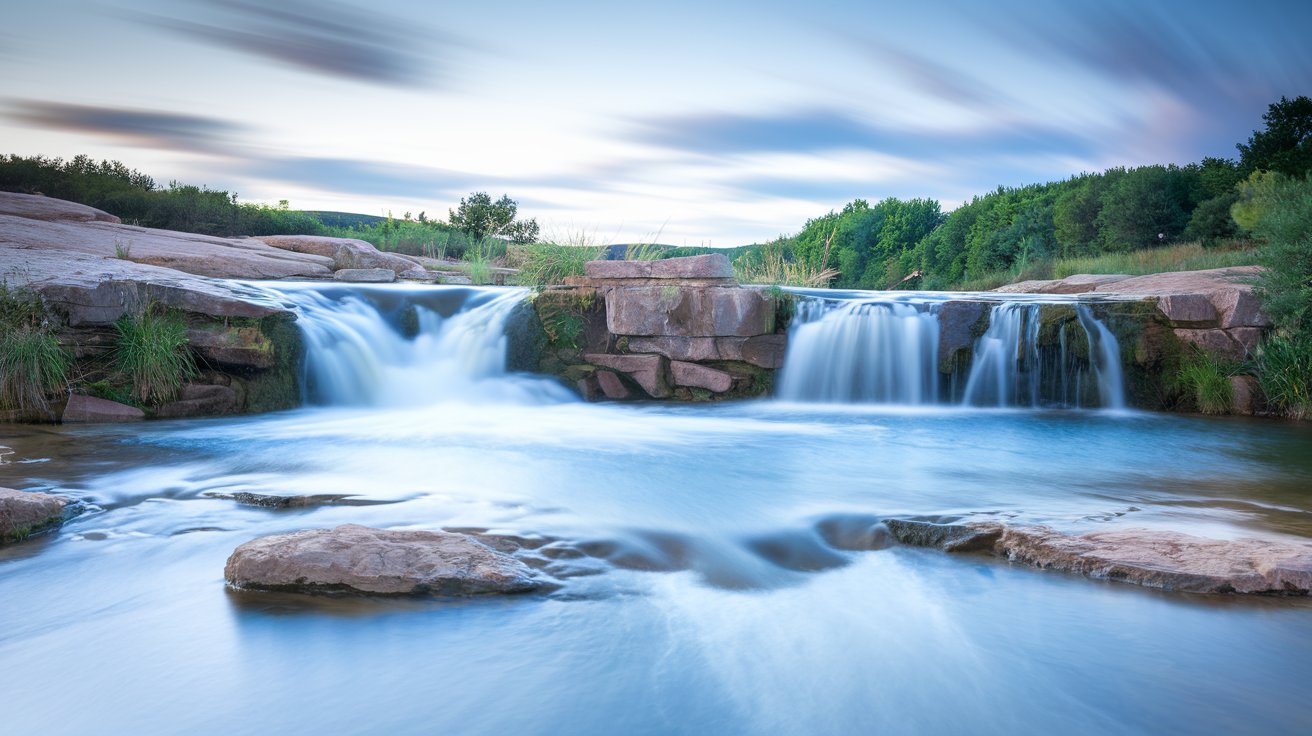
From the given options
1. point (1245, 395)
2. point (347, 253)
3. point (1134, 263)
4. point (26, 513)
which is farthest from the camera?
point (1134, 263)

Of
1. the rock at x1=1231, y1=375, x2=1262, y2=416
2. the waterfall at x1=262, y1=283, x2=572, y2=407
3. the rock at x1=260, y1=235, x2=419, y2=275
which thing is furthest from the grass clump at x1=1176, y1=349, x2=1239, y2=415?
the rock at x1=260, y1=235, x2=419, y2=275

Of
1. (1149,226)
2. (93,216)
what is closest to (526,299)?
(93,216)

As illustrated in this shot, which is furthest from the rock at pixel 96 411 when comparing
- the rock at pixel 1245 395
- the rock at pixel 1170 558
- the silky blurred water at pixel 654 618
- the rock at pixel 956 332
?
the rock at pixel 1245 395

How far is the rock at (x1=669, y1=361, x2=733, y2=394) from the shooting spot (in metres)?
10.7

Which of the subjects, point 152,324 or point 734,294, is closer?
point 152,324

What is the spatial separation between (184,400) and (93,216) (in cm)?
969

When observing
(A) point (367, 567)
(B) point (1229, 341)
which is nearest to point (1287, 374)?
(B) point (1229, 341)

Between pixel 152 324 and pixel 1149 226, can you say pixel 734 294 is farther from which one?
pixel 1149 226

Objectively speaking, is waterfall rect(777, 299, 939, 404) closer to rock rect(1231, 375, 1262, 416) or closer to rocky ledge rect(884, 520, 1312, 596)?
rock rect(1231, 375, 1262, 416)

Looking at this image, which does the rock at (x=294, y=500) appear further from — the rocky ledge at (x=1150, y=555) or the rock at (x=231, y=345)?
the rock at (x=231, y=345)

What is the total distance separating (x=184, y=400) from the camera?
28.9 ft

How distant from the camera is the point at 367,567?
3453 mm

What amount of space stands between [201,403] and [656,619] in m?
7.48

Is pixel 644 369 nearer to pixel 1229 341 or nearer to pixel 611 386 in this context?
pixel 611 386
